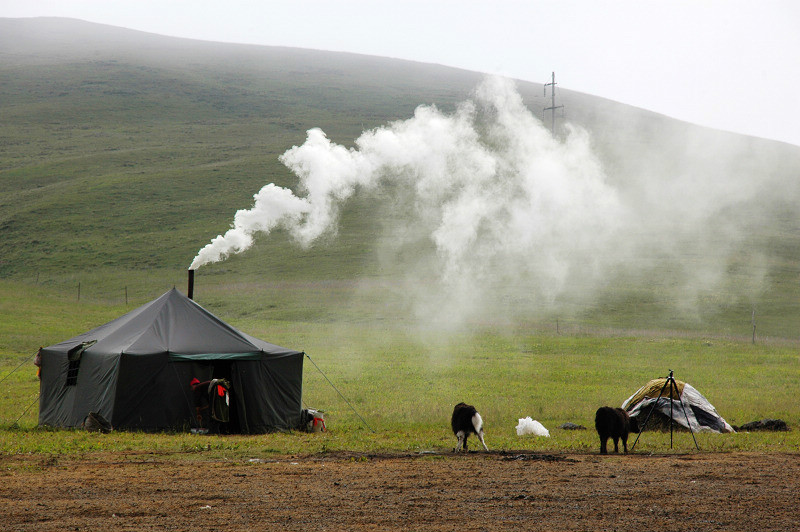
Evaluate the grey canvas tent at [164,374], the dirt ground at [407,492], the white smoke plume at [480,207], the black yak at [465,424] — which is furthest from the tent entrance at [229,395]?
the black yak at [465,424]

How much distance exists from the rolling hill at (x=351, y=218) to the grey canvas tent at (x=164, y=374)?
2242 cm

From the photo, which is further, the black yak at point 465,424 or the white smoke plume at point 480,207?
the white smoke plume at point 480,207

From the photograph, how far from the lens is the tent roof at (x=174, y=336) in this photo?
57.4 ft

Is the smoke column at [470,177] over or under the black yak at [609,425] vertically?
over

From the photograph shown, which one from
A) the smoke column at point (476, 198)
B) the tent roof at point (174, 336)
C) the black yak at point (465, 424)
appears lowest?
the black yak at point (465, 424)

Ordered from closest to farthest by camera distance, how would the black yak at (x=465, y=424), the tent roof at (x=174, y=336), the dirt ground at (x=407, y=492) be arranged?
the dirt ground at (x=407, y=492) < the black yak at (x=465, y=424) < the tent roof at (x=174, y=336)

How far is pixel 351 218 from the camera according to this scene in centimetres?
8456

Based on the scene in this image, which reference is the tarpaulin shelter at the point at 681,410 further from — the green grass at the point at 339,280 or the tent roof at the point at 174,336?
the tent roof at the point at 174,336

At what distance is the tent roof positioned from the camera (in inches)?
689

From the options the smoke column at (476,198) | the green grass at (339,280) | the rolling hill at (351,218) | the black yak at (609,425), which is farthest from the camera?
the rolling hill at (351,218)

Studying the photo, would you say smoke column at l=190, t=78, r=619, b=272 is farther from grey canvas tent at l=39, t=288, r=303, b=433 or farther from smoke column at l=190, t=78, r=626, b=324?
grey canvas tent at l=39, t=288, r=303, b=433

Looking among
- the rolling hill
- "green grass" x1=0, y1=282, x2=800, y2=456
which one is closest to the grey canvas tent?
"green grass" x1=0, y1=282, x2=800, y2=456

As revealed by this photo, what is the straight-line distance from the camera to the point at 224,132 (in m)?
119

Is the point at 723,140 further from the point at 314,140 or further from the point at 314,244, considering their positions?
the point at 314,140
